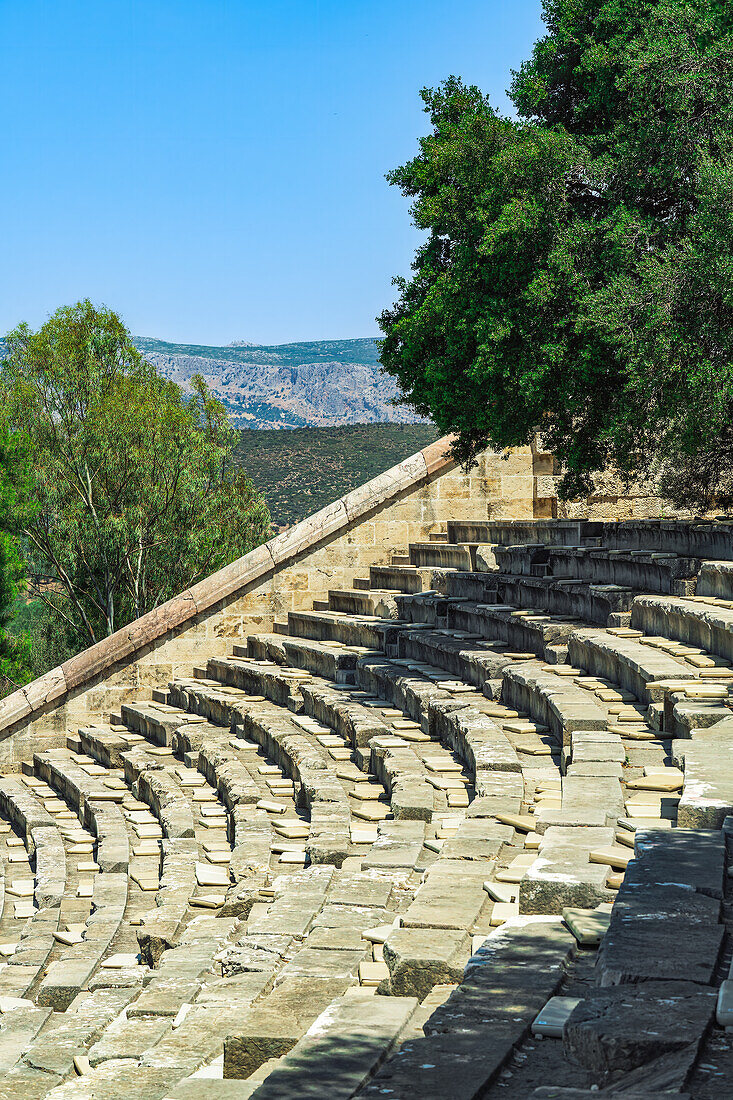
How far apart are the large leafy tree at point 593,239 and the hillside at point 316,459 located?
38302 mm

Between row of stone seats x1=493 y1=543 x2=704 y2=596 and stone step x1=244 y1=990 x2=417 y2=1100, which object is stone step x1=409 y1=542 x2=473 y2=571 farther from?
stone step x1=244 y1=990 x2=417 y2=1100

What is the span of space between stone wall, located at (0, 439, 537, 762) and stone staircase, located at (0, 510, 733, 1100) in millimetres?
747

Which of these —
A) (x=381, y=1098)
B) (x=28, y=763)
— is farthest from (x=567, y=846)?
(x=28, y=763)

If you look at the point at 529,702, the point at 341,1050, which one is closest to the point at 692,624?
the point at 529,702

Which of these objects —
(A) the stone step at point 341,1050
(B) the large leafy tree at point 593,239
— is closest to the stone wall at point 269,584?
(B) the large leafy tree at point 593,239

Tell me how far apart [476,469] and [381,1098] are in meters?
15.4

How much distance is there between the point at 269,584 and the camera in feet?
57.0

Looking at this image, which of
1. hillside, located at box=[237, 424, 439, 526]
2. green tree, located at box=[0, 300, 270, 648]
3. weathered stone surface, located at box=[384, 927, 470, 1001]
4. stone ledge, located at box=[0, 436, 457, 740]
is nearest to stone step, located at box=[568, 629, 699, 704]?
→ weathered stone surface, located at box=[384, 927, 470, 1001]

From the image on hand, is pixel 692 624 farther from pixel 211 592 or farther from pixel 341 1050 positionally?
pixel 211 592

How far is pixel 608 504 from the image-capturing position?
681 inches

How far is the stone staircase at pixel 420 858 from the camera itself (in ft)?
11.0

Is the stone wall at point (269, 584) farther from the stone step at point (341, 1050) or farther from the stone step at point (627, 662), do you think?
the stone step at point (341, 1050)

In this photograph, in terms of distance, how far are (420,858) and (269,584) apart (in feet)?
37.0

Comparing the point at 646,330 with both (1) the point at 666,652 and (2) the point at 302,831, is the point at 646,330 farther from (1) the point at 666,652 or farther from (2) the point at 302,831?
(2) the point at 302,831
